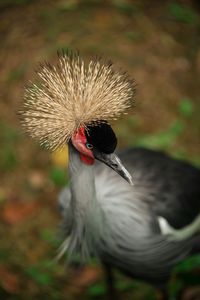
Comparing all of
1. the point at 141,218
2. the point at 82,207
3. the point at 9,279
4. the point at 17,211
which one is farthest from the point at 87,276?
the point at 82,207

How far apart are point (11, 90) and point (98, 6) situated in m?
0.84

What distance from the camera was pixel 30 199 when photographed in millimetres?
3033

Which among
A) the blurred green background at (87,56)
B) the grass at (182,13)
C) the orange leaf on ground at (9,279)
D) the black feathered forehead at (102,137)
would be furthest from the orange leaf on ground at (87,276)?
the grass at (182,13)

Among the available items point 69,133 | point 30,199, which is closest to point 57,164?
point 30,199

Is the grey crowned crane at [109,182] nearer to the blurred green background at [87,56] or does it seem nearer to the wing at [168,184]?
the wing at [168,184]

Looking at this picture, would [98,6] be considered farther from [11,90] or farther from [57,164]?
[57,164]

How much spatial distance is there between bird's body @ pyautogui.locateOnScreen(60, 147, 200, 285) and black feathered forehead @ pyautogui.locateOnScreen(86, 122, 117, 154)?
0.31m

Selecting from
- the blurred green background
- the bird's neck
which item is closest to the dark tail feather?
the blurred green background

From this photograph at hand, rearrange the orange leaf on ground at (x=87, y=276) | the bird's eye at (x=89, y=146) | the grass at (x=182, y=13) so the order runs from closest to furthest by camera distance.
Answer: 1. the bird's eye at (x=89, y=146)
2. the orange leaf on ground at (x=87, y=276)
3. the grass at (x=182, y=13)

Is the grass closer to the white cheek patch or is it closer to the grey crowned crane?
the grey crowned crane

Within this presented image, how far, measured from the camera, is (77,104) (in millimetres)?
1706

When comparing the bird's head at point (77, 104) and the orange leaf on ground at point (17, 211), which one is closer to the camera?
the bird's head at point (77, 104)

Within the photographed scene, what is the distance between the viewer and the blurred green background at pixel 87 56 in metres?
2.71

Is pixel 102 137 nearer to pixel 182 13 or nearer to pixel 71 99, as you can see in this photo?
pixel 71 99
